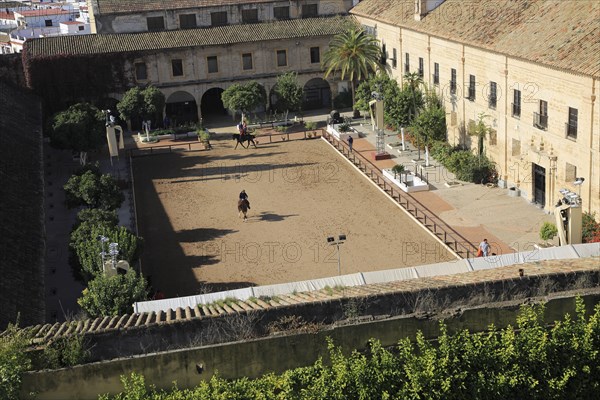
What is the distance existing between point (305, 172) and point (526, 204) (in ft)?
40.1

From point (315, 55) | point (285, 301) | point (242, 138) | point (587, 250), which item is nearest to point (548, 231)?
point (587, 250)

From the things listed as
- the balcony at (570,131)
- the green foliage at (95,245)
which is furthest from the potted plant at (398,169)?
the green foliage at (95,245)

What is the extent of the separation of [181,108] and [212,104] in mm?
2769

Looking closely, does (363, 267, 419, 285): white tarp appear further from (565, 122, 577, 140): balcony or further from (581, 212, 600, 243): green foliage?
(565, 122, 577, 140): balcony

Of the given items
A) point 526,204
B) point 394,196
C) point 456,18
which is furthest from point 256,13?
point 526,204

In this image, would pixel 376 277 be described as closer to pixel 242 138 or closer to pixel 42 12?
pixel 242 138

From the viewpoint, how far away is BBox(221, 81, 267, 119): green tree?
56562mm

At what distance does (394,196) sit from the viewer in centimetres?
4253

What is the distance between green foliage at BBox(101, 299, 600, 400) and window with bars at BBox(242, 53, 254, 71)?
43.4 metres

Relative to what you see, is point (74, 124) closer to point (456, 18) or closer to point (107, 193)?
point (107, 193)

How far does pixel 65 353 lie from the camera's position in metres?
17.4

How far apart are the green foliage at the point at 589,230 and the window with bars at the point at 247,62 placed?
30.1 meters

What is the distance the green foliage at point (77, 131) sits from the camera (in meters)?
48.1

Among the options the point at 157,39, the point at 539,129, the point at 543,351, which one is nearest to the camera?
the point at 543,351
